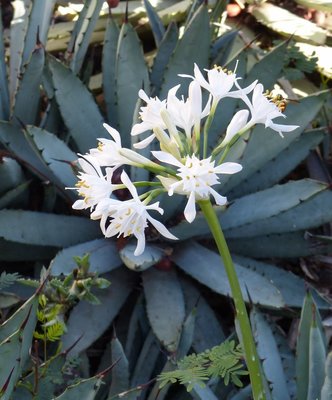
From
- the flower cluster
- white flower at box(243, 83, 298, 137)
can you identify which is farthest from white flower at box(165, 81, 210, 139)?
white flower at box(243, 83, 298, 137)

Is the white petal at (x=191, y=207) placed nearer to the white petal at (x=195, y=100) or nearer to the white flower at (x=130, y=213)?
the white flower at (x=130, y=213)

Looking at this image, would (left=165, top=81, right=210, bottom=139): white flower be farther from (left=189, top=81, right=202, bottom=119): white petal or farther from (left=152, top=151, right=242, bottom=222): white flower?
(left=152, top=151, right=242, bottom=222): white flower

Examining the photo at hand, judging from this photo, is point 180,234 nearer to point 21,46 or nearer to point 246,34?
point 21,46

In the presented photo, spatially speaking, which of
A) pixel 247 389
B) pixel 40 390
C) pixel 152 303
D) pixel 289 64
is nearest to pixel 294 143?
pixel 289 64

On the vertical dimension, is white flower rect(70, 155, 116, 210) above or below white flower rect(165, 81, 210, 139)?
below

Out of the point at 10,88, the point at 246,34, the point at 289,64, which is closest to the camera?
the point at 10,88

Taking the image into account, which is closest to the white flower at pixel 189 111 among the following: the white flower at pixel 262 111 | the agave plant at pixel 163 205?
the white flower at pixel 262 111
